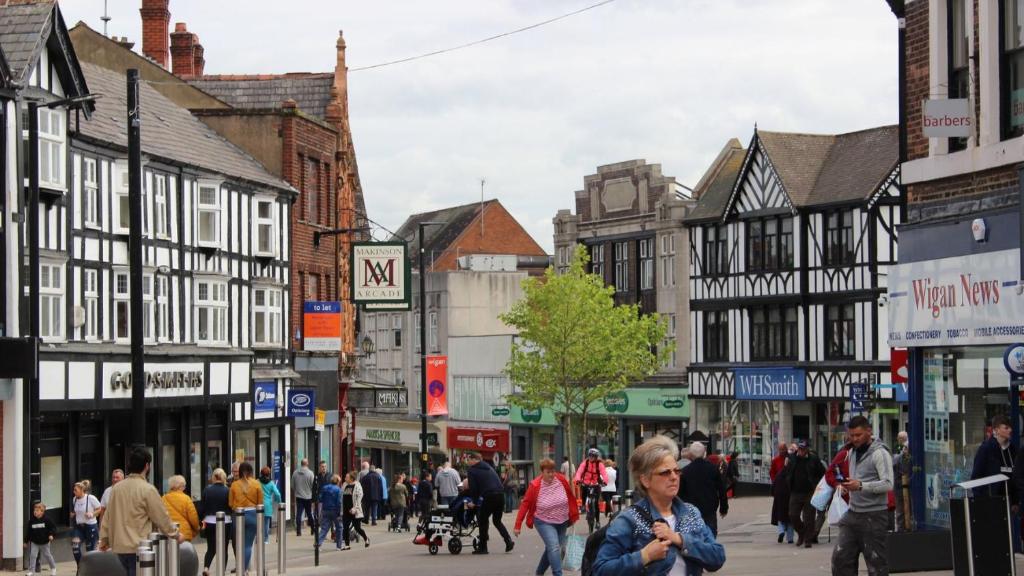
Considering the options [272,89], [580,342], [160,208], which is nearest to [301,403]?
[160,208]

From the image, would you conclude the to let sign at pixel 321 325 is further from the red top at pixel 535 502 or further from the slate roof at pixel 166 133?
the red top at pixel 535 502

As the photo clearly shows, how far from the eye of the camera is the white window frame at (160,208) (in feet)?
→ 121

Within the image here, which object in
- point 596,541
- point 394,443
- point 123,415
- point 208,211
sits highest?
point 208,211

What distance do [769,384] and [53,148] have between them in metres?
33.4

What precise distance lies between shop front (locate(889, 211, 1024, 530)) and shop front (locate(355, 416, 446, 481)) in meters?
61.3

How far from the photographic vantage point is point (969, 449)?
61.8ft

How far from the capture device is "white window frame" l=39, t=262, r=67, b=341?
31.2m

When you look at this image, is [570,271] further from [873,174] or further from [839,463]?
[839,463]

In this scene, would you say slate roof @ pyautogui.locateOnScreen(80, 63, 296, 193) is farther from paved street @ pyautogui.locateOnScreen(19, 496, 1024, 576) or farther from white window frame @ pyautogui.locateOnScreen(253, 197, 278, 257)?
paved street @ pyautogui.locateOnScreen(19, 496, 1024, 576)

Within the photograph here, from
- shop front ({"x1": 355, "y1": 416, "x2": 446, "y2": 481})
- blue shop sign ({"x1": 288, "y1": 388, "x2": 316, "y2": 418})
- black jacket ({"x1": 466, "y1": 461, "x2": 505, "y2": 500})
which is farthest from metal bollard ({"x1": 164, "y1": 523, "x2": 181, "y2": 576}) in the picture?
shop front ({"x1": 355, "y1": 416, "x2": 446, "y2": 481})

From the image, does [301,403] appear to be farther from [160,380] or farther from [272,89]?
[272,89]

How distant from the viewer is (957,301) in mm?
18562

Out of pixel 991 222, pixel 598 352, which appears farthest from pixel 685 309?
pixel 991 222

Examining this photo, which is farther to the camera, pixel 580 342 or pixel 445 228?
pixel 445 228
